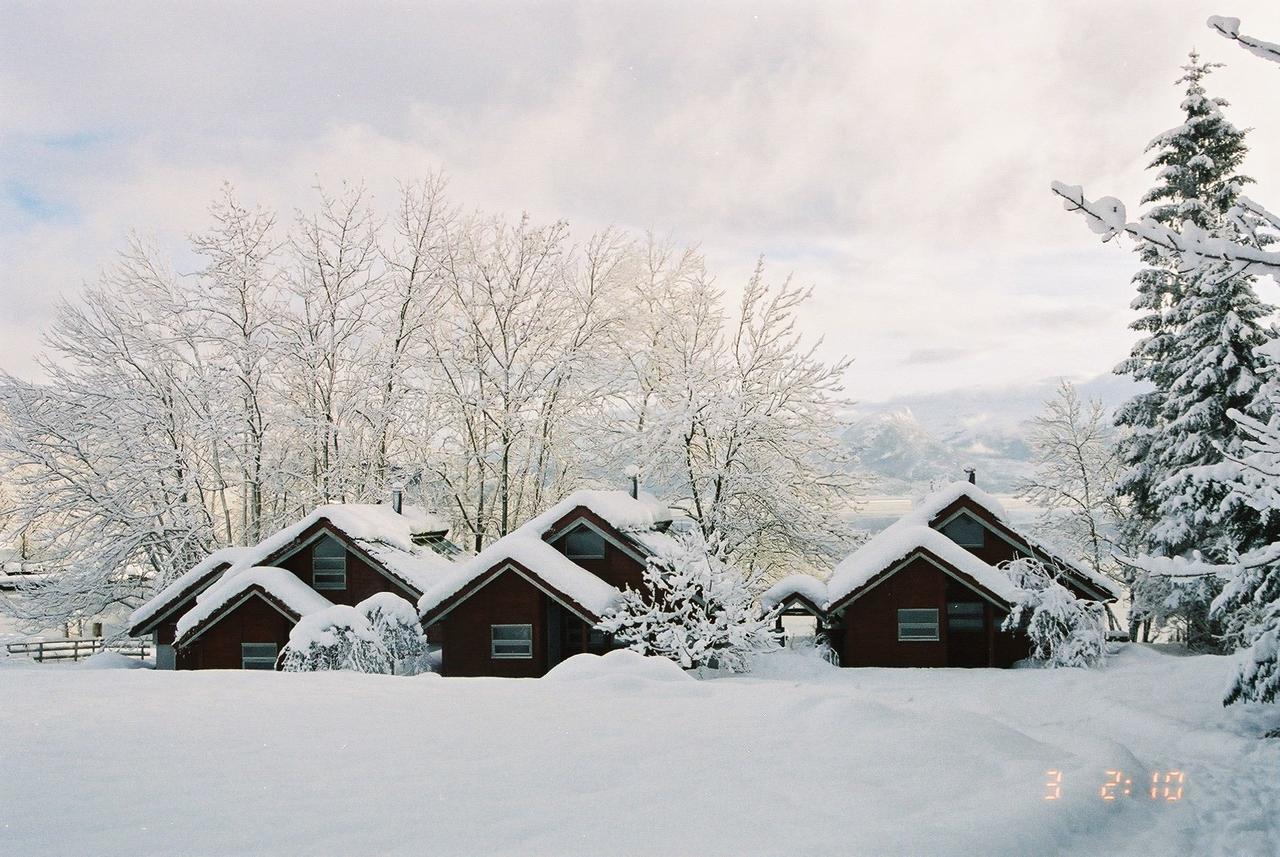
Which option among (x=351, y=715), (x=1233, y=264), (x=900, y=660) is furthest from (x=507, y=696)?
(x=900, y=660)

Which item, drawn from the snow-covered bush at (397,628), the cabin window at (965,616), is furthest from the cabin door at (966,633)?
the snow-covered bush at (397,628)

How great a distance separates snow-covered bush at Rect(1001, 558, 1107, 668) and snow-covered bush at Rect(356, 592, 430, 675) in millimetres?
17420

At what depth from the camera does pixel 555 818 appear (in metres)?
7.15

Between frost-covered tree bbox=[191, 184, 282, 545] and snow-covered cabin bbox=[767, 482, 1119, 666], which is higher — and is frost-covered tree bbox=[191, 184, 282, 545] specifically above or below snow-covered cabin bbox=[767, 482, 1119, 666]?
above

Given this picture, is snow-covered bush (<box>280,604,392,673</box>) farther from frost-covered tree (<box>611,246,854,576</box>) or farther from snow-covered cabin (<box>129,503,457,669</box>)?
frost-covered tree (<box>611,246,854,576</box>)

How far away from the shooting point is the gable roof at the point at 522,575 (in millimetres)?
25156

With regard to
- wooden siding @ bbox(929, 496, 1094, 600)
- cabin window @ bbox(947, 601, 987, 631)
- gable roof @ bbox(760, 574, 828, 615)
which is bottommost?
cabin window @ bbox(947, 601, 987, 631)

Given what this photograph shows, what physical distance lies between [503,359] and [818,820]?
3170 centimetres

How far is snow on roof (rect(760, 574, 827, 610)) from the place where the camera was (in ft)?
93.8

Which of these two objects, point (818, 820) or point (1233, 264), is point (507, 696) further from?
point (1233, 264)

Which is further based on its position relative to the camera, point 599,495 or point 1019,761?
point 599,495

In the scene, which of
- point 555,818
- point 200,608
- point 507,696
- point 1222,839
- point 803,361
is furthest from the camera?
point 803,361

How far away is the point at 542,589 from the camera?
1003 inches

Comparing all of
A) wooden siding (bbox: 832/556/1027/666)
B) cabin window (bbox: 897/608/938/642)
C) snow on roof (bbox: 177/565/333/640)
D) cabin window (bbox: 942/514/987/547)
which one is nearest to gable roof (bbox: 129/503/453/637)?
snow on roof (bbox: 177/565/333/640)
